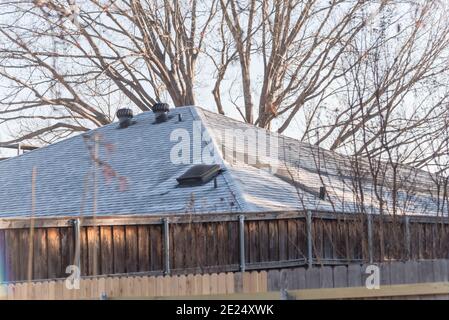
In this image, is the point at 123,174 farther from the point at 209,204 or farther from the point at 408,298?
the point at 408,298

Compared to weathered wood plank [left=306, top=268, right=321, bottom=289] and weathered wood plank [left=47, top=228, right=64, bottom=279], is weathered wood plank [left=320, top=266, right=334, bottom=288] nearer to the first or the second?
weathered wood plank [left=306, top=268, right=321, bottom=289]

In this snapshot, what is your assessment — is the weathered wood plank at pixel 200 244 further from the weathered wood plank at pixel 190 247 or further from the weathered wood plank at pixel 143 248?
the weathered wood plank at pixel 143 248

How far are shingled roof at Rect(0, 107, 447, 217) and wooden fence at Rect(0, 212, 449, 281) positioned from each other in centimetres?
60

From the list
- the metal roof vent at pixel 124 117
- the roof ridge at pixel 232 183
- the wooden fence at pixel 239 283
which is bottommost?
the wooden fence at pixel 239 283

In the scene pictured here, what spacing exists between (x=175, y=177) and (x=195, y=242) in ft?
12.9

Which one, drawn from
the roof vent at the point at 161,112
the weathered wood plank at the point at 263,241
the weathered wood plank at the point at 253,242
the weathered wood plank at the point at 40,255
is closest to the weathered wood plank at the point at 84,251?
the weathered wood plank at the point at 40,255

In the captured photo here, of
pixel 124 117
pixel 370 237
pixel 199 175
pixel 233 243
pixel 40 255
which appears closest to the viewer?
pixel 370 237

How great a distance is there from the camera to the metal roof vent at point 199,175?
1962 centimetres

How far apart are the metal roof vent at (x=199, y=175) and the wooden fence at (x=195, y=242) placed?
7.63 ft

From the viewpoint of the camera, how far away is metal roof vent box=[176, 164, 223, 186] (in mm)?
19625

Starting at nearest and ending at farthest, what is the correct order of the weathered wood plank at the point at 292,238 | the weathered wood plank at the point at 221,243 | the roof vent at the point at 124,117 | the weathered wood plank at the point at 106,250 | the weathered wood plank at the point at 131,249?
the weathered wood plank at the point at 106,250
the weathered wood plank at the point at 131,249
the weathered wood plank at the point at 221,243
the weathered wood plank at the point at 292,238
the roof vent at the point at 124,117

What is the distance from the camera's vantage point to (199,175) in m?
19.6

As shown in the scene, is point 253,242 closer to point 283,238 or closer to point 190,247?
point 283,238

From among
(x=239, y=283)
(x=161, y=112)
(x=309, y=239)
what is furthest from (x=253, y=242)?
(x=161, y=112)
